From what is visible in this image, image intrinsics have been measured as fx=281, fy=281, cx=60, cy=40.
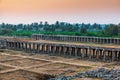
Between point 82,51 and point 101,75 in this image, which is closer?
point 101,75

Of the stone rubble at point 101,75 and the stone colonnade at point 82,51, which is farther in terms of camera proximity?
the stone colonnade at point 82,51

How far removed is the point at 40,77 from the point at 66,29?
259 ft

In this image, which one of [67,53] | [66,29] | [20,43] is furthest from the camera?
[66,29]

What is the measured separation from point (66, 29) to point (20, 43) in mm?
54794

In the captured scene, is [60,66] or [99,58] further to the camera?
[99,58]

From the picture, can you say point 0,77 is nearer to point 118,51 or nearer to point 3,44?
point 118,51

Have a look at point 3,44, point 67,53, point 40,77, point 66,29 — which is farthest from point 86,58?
point 66,29

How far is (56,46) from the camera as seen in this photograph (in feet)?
137

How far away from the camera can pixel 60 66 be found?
1195 inches

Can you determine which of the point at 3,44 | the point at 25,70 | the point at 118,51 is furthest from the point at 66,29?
the point at 25,70

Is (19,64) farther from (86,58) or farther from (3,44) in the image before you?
(3,44)

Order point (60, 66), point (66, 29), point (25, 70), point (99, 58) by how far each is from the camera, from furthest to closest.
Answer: point (66, 29), point (99, 58), point (60, 66), point (25, 70)

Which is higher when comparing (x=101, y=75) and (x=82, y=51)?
(x=82, y=51)

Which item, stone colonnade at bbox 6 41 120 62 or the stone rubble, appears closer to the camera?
the stone rubble
